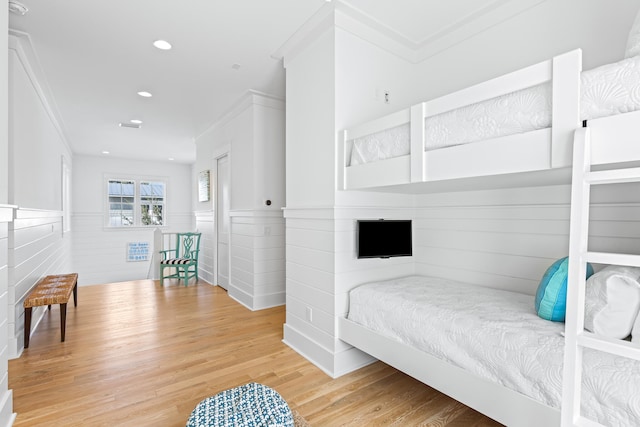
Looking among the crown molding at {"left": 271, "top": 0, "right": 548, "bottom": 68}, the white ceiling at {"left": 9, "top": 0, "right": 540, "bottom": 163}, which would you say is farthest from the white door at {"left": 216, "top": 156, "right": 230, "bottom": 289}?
the crown molding at {"left": 271, "top": 0, "right": 548, "bottom": 68}

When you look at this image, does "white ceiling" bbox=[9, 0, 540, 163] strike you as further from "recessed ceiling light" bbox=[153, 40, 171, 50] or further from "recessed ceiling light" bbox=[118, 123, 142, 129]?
"recessed ceiling light" bbox=[118, 123, 142, 129]

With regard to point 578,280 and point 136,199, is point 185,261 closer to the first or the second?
point 136,199

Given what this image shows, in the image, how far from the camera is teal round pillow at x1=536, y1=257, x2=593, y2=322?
1526 mm

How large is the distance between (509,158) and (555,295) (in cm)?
73

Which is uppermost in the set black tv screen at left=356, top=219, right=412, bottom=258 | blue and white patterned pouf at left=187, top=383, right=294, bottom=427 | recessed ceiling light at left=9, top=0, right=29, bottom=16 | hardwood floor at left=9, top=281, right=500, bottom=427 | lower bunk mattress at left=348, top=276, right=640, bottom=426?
recessed ceiling light at left=9, top=0, right=29, bottom=16

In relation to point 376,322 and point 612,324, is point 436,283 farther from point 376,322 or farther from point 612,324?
point 612,324

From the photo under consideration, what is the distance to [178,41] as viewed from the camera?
2707 mm

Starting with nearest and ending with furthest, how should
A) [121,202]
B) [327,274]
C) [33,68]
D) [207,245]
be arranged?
[327,274] < [33,68] < [207,245] < [121,202]

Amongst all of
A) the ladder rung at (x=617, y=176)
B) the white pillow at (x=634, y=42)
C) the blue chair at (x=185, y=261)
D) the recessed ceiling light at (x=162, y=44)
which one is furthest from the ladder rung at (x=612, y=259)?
the blue chair at (x=185, y=261)

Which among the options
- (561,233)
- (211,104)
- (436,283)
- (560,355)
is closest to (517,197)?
(561,233)

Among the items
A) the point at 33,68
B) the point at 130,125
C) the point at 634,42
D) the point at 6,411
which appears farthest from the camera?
the point at 130,125

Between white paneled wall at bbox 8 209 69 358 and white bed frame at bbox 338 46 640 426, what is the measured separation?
300 centimetres

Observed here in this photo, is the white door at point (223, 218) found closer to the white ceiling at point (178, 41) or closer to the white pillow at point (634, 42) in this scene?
the white ceiling at point (178, 41)

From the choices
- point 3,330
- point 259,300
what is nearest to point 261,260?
point 259,300
